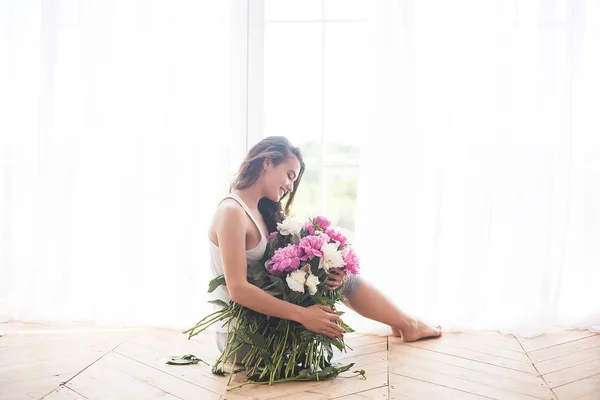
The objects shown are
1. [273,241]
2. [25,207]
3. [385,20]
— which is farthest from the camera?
[25,207]

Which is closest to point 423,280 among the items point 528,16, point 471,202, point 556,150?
point 471,202

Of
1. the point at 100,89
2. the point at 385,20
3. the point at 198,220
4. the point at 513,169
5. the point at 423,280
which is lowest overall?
the point at 423,280

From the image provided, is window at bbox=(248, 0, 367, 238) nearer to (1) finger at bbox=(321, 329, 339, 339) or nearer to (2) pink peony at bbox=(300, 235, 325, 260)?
(2) pink peony at bbox=(300, 235, 325, 260)

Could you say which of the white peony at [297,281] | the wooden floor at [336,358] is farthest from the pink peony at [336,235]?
the wooden floor at [336,358]

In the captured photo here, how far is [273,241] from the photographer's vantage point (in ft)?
7.98

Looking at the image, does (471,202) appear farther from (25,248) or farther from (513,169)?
(25,248)

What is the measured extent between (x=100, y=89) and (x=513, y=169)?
1916 mm

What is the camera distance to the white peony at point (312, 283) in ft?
7.31

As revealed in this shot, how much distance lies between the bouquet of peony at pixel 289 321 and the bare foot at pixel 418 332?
1.55ft

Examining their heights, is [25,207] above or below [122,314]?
above

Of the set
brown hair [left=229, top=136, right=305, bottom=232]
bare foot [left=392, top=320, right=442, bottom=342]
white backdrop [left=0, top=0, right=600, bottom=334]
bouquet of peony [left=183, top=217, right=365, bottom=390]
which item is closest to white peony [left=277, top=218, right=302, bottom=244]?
bouquet of peony [left=183, top=217, right=365, bottom=390]

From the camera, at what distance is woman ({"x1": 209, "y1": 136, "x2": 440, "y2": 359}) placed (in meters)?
2.26

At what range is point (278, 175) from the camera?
2.49m

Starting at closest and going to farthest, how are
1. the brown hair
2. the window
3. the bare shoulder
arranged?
the bare shoulder, the brown hair, the window
